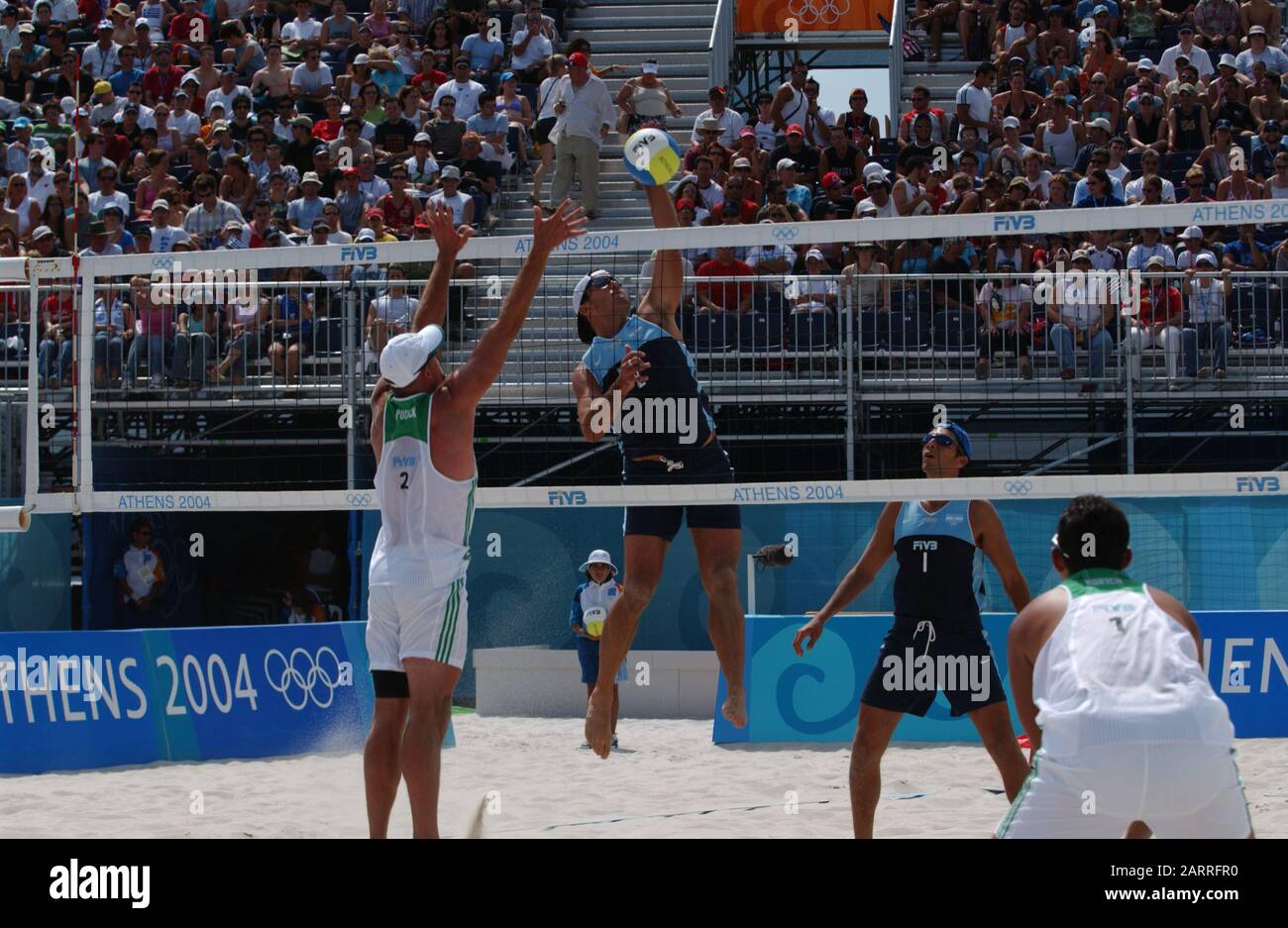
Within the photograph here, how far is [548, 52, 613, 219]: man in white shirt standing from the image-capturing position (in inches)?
533

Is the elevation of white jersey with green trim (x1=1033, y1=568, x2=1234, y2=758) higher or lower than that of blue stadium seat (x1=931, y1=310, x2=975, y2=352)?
lower

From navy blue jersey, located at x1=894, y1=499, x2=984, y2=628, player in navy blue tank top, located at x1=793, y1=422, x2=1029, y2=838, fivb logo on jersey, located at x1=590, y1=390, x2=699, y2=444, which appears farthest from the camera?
fivb logo on jersey, located at x1=590, y1=390, x2=699, y2=444

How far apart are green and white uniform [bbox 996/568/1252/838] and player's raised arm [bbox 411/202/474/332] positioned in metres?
2.55

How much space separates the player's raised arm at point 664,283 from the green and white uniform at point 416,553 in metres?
1.39

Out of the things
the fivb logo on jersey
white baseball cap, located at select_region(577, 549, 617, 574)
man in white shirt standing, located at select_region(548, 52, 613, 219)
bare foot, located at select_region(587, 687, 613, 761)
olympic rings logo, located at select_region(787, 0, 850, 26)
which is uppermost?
olympic rings logo, located at select_region(787, 0, 850, 26)

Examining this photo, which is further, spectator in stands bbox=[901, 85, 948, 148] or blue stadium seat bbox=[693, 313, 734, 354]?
spectator in stands bbox=[901, 85, 948, 148]

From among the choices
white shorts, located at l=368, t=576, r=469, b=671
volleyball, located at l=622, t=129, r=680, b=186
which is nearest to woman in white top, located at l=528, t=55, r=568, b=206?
volleyball, located at l=622, t=129, r=680, b=186

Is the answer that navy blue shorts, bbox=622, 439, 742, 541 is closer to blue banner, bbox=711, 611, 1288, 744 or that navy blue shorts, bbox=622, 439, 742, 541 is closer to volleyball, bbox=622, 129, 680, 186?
volleyball, bbox=622, 129, 680, 186

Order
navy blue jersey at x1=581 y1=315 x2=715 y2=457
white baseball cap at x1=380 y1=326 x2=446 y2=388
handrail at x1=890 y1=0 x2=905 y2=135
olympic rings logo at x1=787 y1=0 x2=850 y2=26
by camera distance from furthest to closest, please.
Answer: olympic rings logo at x1=787 y1=0 x2=850 y2=26, handrail at x1=890 y1=0 x2=905 y2=135, navy blue jersey at x1=581 y1=315 x2=715 y2=457, white baseball cap at x1=380 y1=326 x2=446 y2=388

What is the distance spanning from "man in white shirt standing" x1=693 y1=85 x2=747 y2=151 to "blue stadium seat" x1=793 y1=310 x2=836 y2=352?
12.9ft

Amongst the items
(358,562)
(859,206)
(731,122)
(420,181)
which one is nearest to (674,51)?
(731,122)

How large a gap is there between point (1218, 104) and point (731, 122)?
13.0ft

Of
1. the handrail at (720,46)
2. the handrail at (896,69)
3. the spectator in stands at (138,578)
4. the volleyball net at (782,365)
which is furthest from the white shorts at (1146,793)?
the handrail at (720,46)

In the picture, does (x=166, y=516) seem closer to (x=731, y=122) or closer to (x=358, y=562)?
(x=358, y=562)
